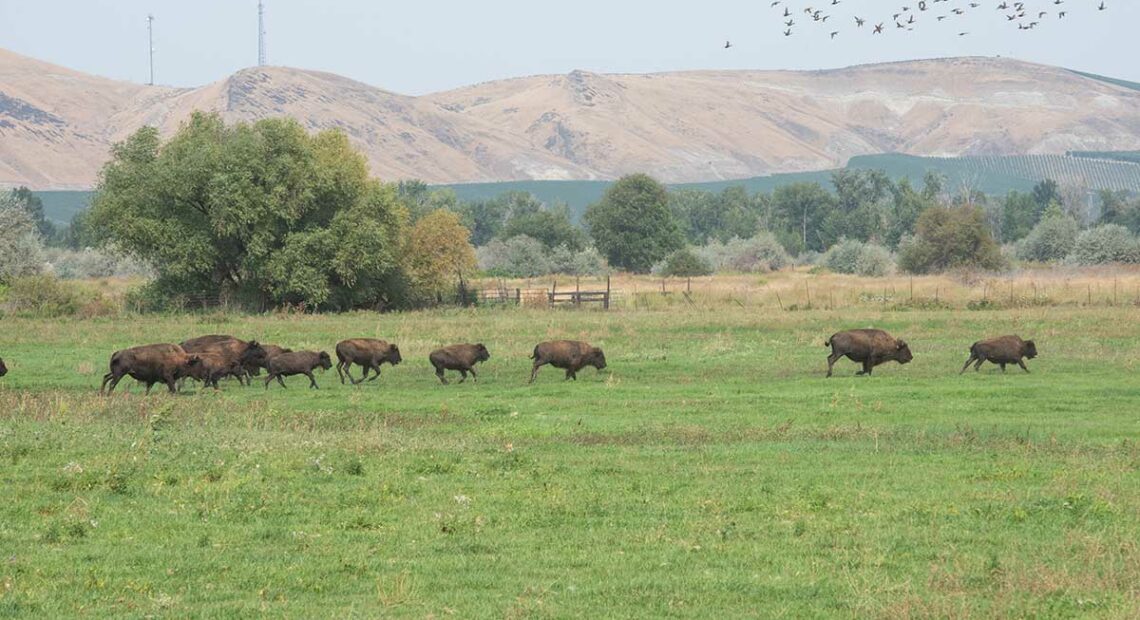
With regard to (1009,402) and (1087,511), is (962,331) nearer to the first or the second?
(1009,402)

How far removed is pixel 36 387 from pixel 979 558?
25.0 metres

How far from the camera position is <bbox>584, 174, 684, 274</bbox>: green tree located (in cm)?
13925

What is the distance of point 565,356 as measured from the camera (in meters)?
34.6

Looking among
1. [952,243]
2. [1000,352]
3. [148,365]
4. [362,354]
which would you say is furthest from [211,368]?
[952,243]

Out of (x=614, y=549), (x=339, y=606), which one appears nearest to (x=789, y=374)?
(x=614, y=549)

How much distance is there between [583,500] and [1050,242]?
11985 cm

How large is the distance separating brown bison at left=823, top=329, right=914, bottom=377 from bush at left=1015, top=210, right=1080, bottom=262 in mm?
94213

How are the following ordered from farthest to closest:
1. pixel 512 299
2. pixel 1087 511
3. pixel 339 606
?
pixel 512 299
pixel 1087 511
pixel 339 606

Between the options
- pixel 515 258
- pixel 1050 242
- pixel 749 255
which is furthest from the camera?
pixel 749 255

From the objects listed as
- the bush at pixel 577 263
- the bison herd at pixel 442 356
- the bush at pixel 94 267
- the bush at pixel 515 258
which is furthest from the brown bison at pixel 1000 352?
the bush at pixel 94 267

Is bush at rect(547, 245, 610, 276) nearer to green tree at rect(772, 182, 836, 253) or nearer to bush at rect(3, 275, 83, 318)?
bush at rect(3, 275, 83, 318)

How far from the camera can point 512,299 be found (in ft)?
246

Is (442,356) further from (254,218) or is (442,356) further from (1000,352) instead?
(254,218)

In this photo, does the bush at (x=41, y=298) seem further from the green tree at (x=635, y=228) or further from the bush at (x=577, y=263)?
the green tree at (x=635, y=228)
